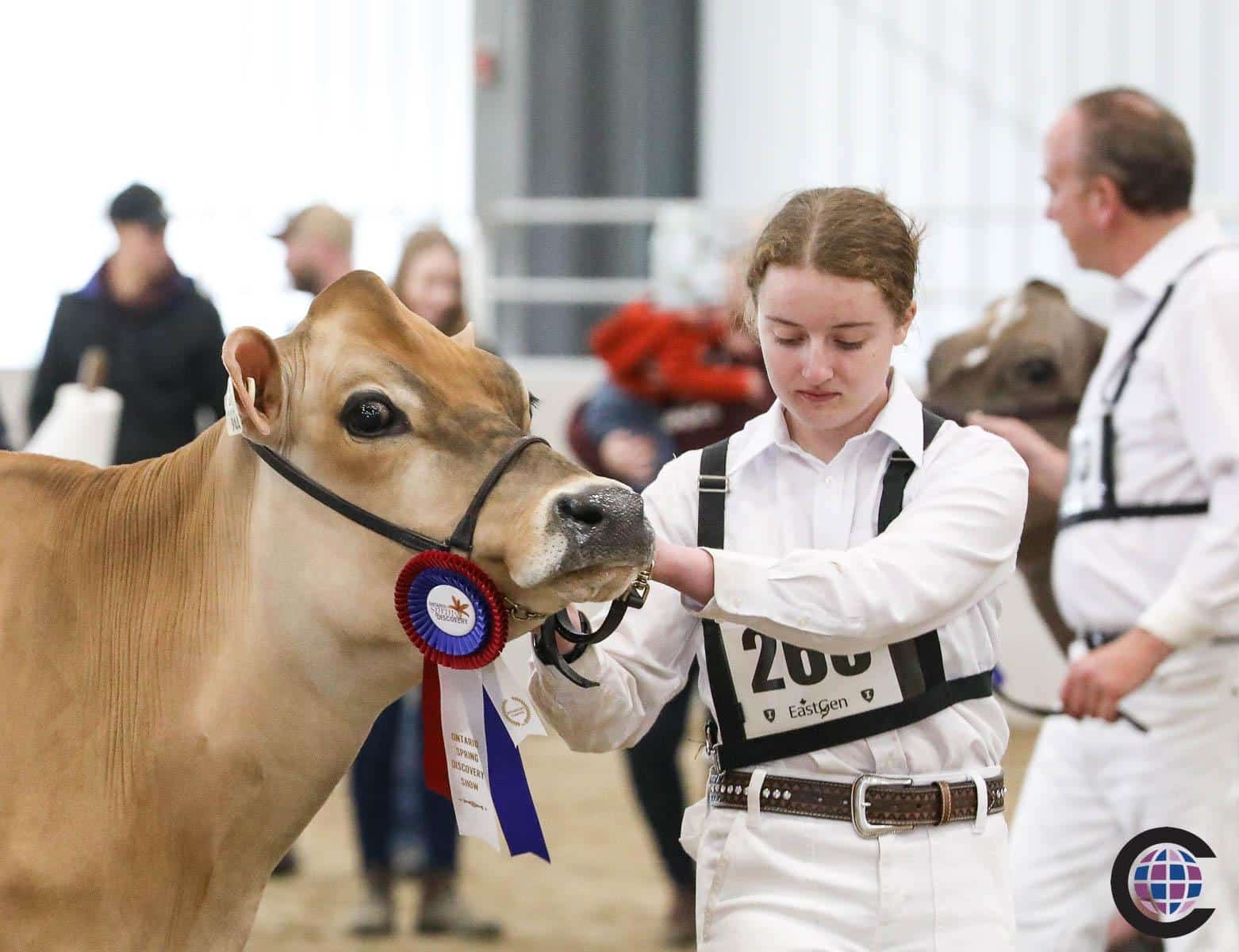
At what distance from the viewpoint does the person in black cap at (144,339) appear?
4312 mm

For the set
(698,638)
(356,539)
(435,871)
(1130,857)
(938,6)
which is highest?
(938,6)

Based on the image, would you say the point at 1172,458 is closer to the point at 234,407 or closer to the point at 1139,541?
the point at 1139,541

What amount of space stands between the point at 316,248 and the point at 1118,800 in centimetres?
257

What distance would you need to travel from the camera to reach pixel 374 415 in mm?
1892

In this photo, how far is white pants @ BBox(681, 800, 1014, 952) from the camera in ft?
6.41

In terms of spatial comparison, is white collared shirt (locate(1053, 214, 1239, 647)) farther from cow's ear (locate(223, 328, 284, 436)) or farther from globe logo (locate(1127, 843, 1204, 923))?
cow's ear (locate(223, 328, 284, 436))

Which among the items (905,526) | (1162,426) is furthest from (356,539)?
(1162,426)

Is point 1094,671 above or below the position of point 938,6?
below

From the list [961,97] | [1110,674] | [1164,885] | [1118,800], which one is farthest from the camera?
[961,97]

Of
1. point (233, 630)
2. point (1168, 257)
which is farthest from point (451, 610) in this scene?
point (1168, 257)

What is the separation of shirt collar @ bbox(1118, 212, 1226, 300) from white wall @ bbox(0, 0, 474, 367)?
18.7 ft

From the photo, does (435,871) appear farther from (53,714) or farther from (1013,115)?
(1013,115)

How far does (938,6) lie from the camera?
1028 cm

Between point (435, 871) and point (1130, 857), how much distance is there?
2593 mm
